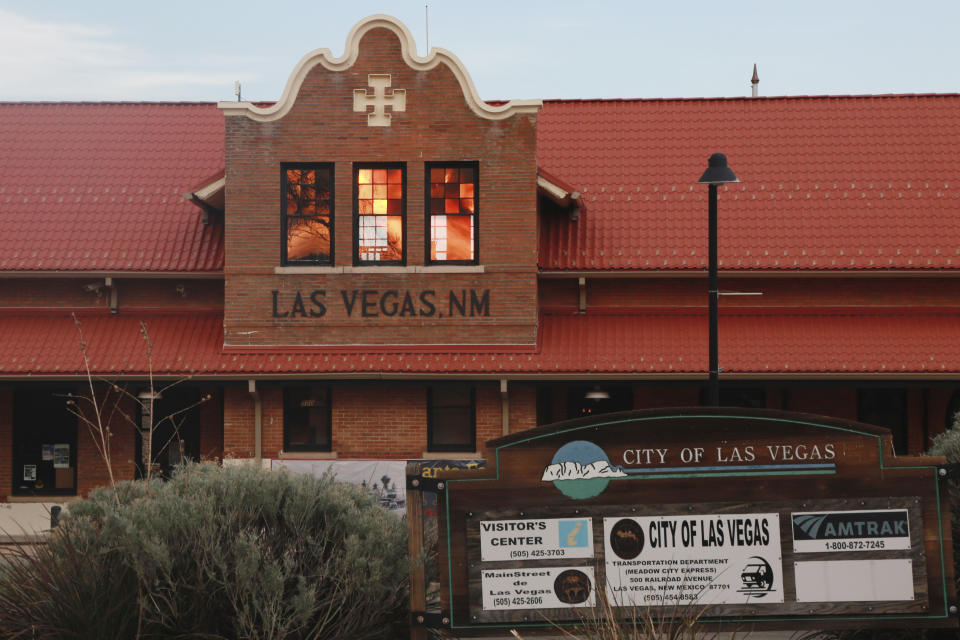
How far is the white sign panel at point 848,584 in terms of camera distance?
26.3 ft

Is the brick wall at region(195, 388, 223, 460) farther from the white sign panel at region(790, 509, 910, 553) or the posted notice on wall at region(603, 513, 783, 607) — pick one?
the white sign panel at region(790, 509, 910, 553)

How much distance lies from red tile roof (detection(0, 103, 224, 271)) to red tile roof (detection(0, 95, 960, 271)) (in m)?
0.04

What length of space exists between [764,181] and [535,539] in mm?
14198

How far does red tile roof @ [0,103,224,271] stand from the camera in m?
19.1

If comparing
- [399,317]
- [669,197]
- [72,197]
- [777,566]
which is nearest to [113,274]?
[72,197]

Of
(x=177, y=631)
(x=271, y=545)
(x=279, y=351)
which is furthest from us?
(x=279, y=351)

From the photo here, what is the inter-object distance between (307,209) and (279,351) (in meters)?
2.68

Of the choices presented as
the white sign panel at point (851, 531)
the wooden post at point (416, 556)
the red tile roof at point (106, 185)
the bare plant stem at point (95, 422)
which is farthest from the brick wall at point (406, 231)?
the white sign panel at point (851, 531)

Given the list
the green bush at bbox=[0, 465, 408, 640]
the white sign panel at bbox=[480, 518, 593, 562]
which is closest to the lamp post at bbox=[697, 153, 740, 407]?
the white sign panel at bbox=[480, 518, 593, 562]

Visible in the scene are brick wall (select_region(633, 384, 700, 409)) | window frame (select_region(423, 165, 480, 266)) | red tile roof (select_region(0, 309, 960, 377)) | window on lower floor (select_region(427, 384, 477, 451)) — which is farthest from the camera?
brick wall (select_region(633, 384, 700, 409))

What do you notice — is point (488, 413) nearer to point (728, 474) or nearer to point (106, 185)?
point (106, 185)

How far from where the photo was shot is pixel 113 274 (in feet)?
61.6

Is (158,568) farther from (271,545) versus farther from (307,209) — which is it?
(307,209)

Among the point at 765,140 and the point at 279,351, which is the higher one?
the point at 765,140
